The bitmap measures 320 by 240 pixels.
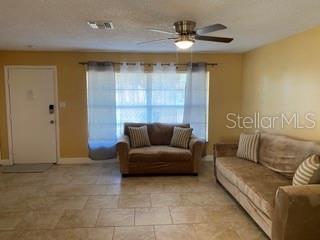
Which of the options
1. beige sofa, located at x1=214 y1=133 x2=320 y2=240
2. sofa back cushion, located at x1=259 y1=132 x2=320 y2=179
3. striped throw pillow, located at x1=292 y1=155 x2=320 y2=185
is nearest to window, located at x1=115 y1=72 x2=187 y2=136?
beige sofa, located at x1=214 y1=133 x2=320 y2=240

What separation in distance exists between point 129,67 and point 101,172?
2.06 meters

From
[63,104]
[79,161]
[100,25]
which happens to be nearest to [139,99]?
[63,104]

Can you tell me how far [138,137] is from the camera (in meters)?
4.94

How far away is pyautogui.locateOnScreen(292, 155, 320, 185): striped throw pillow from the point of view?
2422 millimetres

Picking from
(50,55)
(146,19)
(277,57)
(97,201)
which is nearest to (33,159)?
(50,55)

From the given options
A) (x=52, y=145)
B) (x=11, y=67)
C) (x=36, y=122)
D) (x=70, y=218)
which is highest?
(x=11, y=67)

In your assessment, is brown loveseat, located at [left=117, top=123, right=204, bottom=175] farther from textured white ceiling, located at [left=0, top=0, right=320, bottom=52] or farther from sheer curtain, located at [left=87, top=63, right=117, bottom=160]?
textured white ceiling, located at [left=0, top=0, right=320, bottom=52]

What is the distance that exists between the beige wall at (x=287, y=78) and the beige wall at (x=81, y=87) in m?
0.40

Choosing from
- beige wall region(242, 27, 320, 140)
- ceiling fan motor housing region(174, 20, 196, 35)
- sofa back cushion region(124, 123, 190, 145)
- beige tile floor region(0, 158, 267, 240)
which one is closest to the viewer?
beige tile floor region(0, 158, 267, 240)

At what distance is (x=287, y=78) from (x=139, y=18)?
2.32 m

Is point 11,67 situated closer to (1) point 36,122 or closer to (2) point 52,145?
(1) point 36,122

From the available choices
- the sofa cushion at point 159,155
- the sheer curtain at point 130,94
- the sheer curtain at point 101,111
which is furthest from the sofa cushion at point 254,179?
the sheer curtain at point 101,111

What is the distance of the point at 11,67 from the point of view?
5.16 meters

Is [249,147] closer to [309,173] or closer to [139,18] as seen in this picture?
[309,173]
